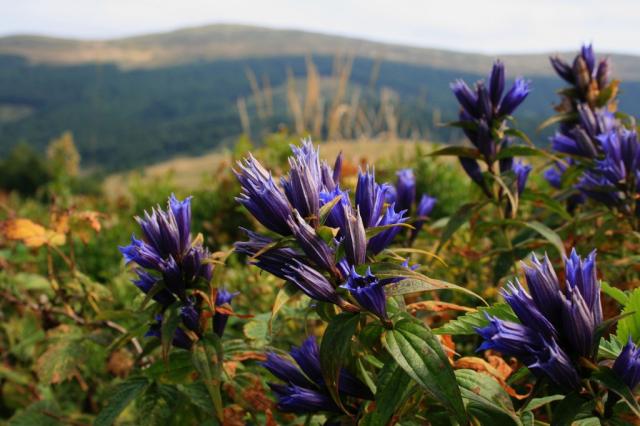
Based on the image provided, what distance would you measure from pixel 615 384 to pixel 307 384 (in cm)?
70

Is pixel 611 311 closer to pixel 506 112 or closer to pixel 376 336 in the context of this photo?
pixel 506 112

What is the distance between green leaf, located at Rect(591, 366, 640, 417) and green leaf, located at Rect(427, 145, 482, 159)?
3.29 ft

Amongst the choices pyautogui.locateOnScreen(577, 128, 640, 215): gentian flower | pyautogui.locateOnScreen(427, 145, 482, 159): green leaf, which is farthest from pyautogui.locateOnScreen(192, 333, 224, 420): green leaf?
pyautogui.locateOnScreen(577, 128, 640, 215): gentian flower

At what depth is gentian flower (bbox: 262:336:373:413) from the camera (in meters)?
1.50

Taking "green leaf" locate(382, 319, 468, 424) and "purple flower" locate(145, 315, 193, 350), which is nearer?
"green leaf" locate(382, 319, 468, 424)

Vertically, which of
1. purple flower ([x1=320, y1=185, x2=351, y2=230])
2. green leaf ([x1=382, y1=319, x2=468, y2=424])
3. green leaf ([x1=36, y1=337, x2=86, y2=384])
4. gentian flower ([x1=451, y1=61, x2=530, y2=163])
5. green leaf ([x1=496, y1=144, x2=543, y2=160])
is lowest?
green leaf ([x1=36, y1=337, x2=86, y2=384])

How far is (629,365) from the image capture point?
1136mm

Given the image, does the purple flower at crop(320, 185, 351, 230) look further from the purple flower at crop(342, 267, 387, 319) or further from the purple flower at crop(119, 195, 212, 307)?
the purple flower at crop(119, 195, 212, 307)

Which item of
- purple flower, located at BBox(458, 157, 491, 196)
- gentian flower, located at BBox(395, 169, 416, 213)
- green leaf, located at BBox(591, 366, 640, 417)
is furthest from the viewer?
gentian flower, located at BBox(395, 169, 416, 213)

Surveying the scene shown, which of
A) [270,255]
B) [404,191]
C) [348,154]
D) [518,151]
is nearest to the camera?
[270,255]

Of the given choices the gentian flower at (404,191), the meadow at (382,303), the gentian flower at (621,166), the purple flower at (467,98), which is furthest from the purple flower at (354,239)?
the gentian flower at (404,191)

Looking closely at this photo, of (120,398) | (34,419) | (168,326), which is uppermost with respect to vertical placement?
(168,326)

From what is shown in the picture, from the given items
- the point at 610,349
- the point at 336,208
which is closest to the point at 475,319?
the point at 610,349

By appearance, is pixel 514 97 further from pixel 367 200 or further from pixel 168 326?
pixel 168 326
